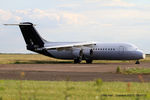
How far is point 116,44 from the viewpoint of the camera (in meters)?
55.2

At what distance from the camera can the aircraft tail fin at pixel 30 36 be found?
56.5m

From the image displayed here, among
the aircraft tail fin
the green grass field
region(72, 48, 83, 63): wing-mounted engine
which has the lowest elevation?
region(72, 48, 83, 63): wing-mounted engine

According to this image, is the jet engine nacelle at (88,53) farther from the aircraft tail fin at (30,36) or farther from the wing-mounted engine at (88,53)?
the aircraft tail fin at (30,36)

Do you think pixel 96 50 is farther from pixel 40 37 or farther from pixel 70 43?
pixel 40 37

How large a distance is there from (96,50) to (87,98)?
4363 cm

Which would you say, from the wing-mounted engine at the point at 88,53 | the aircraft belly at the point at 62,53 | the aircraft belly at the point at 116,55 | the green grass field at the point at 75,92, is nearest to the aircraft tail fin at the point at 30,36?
the aircraft belly at the point at 62,53

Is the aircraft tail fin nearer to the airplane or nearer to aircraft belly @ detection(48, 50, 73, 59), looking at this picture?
the airplane

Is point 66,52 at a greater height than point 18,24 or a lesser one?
lesser

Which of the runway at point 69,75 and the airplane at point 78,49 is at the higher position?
the runway at point 69,75

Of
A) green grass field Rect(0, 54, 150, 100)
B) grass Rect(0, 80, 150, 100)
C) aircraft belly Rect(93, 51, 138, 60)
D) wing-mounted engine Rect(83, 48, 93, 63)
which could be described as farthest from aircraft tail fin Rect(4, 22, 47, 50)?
grass Rect(0, 80, 150, 100)

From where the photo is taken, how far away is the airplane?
5466cm

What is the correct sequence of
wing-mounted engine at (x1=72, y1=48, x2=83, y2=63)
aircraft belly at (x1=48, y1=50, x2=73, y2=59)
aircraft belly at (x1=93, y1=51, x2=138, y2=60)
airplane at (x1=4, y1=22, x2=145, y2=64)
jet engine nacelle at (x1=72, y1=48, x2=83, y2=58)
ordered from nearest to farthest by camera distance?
1. aircraft belly at (x1=93, y1=51, x2=138, y2=60)
2. airplane at (x1=4, y1=22, x2=145, y2=64)
3. wing-mounted engine at (x1=72, y1=48, x2=83, y2=63)
4. jet engine nacelle at (x1=72, y1=48, x2=83, y2=58)
5. aircraft belly at (x1=48, y1=50, x2=73, y2=59)

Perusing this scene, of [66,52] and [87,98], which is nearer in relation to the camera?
[87,98]

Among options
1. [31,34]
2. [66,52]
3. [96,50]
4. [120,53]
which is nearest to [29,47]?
[31,34]
